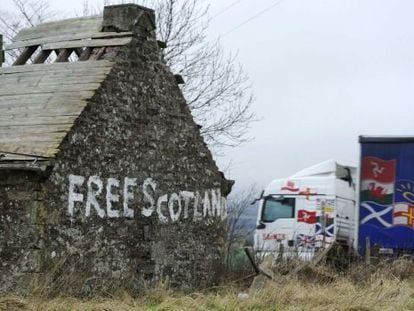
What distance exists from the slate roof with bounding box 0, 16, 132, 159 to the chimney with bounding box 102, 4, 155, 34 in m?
0.18

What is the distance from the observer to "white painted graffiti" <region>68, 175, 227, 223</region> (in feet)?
41.9

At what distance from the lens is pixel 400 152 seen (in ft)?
60.2

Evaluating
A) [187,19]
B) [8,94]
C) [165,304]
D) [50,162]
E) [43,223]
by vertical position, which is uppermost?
[187,19]

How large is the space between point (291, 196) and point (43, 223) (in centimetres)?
1178

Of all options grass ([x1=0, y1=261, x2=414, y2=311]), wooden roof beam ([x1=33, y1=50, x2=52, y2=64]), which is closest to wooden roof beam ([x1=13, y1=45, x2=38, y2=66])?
wooden roof beam ([x1=33, y1=50, x2=52, y2=64])

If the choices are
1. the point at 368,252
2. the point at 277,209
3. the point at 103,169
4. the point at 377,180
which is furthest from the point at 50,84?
the point at 277,209

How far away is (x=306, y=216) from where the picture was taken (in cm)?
2225

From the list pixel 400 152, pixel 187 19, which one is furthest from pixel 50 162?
pixel 187 19

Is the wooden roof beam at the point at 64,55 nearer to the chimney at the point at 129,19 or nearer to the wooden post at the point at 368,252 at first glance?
the chimney at the point at 129,19

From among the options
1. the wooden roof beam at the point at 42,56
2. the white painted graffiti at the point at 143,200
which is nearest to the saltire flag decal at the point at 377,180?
the white painted graffiti at the point at 143,200

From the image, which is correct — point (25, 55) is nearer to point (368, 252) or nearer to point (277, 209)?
point (368, 252)

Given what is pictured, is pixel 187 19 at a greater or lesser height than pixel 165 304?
greater

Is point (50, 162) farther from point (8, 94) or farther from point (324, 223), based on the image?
point (324, 223)

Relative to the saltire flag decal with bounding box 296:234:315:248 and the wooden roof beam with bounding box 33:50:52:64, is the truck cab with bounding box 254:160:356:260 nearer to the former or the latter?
the saltire flag decal with bounding box 296:234:315:248
